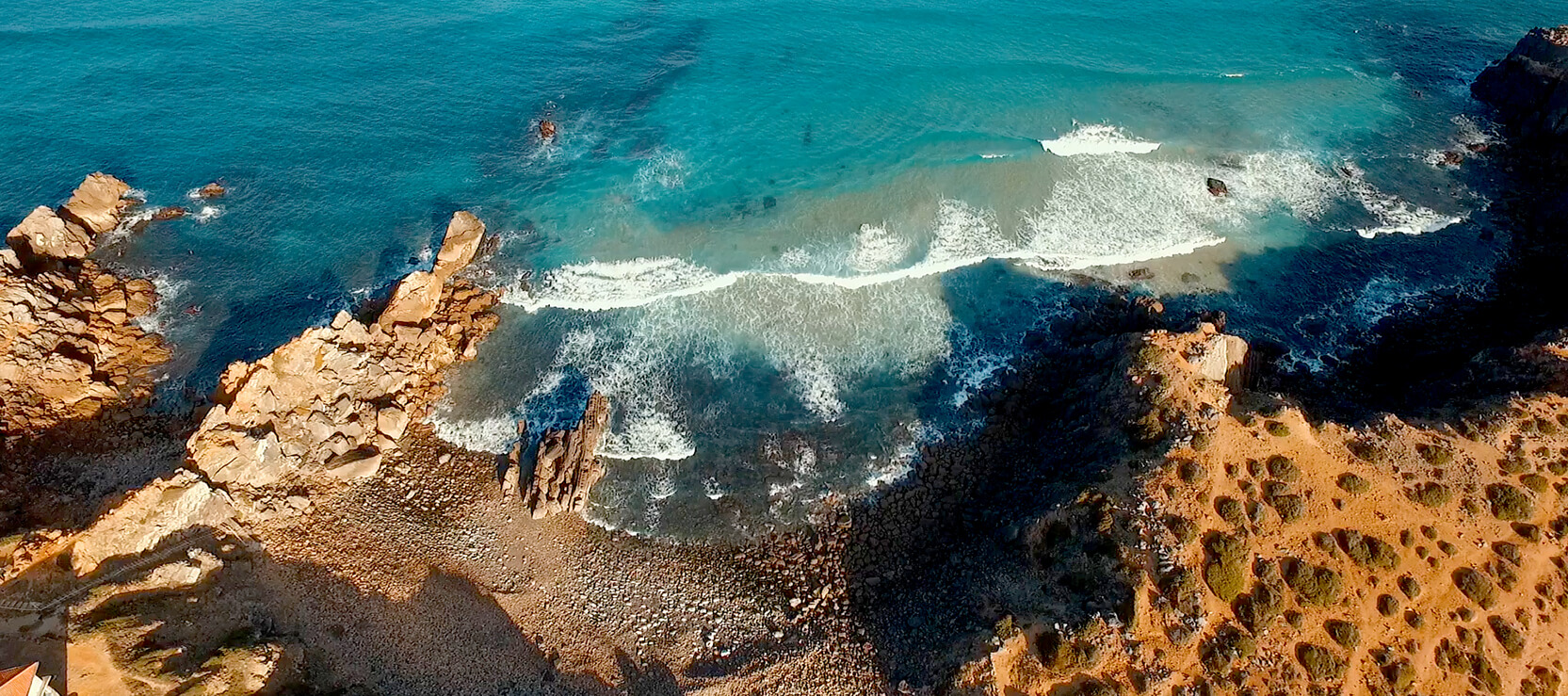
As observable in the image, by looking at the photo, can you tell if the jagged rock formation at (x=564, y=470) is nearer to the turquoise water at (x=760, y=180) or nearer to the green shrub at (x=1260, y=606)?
the turquoise water at (x=760, y=180)

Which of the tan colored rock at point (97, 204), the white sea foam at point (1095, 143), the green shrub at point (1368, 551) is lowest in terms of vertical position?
the green shrub at point (1368, 551)

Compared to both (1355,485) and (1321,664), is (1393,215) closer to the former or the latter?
(1355,485)

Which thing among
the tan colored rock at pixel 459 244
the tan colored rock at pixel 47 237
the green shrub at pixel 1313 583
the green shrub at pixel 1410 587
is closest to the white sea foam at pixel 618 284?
the tan colored rock at pixel 459 244

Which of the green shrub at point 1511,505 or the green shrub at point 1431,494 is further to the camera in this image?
the green shrub at point 1431,494

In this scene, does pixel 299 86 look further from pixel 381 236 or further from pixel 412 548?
pixel 412 548

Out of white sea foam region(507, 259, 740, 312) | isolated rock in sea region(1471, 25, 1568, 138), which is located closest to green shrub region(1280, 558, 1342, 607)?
white sea foam region(507, 259, 740, 312)

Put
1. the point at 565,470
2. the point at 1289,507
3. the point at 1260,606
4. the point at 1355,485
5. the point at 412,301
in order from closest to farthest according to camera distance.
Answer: the point at 1260,606, the point at 1289,507, the point at 1355,485, the point at 565,470, the point at 412,301

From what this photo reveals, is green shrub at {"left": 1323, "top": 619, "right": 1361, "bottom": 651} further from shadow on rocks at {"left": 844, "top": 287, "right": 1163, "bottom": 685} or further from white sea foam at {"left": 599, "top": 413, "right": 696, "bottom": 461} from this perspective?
white sea foam at {"left": 599, "top": 413, "right": 696, "bottom": 461}

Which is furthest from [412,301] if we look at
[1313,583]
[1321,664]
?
[1321,664]
